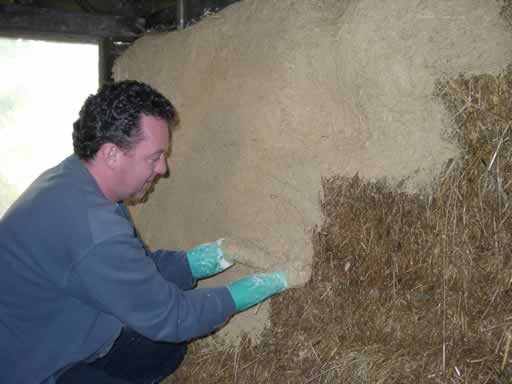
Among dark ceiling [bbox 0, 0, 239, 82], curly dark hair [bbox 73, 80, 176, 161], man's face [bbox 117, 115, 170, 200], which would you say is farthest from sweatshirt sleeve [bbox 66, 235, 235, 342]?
dark ceiling [bbox 0, 0, 239, 82]

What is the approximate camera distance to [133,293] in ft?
5.53

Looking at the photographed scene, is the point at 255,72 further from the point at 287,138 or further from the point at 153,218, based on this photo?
the point at 153,218

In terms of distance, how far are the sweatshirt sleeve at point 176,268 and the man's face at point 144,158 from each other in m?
0.45

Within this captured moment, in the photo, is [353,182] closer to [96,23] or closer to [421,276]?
[421,276]

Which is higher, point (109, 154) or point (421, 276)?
point (109, 154)

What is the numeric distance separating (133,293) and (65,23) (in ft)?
6.93

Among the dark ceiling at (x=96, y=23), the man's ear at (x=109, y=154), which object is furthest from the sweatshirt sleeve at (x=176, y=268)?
the dark ceiling at (x=96, y=23)

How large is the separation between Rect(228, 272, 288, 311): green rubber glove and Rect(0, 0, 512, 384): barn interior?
0.06 metres

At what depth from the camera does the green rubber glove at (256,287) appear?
1981 millimetres

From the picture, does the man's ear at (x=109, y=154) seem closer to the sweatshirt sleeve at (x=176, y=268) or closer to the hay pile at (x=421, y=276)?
the sweatshirt sleeve at (x=176, y=268)

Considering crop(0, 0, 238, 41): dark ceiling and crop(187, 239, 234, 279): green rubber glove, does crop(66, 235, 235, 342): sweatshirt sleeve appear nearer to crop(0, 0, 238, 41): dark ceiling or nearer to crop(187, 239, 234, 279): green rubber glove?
crop(187, 239, 234, 279): green rubber glove

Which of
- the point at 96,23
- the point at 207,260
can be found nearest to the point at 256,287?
the point at 207,260

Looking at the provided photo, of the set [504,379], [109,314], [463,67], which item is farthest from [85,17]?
[504,379]

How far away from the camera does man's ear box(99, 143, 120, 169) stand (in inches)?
73.0
